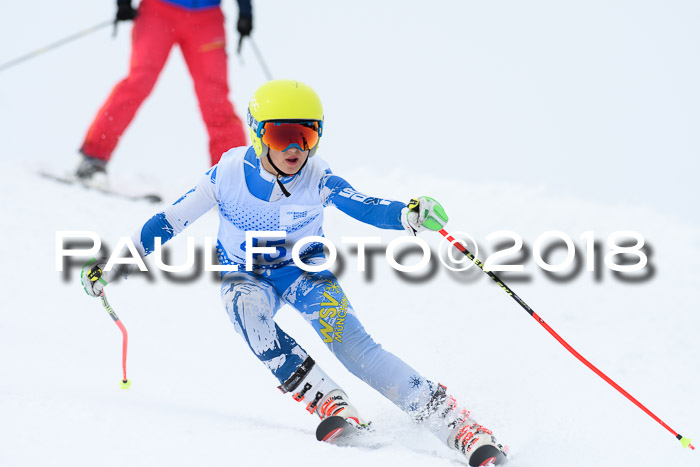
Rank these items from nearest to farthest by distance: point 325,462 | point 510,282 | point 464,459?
point 325,462 → point 464,459 → point 510,282

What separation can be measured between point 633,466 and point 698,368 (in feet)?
6.01

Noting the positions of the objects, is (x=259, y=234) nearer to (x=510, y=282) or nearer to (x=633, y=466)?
(x=633, y=466)

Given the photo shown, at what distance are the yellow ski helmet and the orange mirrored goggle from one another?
0.06 feet

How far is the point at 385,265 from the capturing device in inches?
253

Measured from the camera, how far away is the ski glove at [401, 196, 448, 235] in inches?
117

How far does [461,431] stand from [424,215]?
34.8 inches

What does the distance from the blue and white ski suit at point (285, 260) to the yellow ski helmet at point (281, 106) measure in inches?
6.7

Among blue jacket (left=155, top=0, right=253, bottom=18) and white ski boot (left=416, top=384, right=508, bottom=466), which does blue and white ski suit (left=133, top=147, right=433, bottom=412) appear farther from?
blue jacket (left=155, top=0, right=253, bottom=18)

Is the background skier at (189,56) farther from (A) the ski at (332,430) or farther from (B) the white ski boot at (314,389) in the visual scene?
(A) the ski at (332,430)

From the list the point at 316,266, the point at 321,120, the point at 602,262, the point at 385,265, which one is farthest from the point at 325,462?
the point at 602,262

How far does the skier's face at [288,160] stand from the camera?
3.27 meters

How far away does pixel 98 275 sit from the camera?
10.9ft

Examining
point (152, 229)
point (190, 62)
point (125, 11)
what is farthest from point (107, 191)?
point (152, 229)

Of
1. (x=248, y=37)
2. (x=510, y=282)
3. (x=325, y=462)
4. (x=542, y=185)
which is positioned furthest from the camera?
(x=542, y=185)
